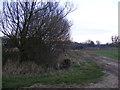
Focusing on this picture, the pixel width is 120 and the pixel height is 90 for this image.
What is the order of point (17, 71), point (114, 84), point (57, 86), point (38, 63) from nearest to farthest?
point (57, 86)
point (114, 84)
point (17, 71)
point (38, 63)

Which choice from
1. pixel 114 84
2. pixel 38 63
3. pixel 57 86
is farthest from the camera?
pixel 38 63

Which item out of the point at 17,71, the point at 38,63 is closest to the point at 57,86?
the point at 17,71

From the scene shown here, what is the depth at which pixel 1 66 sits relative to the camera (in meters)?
11.3

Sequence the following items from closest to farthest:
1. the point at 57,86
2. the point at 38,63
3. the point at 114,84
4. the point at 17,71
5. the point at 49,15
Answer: the point at 57,86 → the point at 114,84 → the point at 17,71 → the point at 38,63 → the point at 49,15

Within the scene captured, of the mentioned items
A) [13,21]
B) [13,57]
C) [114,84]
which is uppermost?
[13,21]

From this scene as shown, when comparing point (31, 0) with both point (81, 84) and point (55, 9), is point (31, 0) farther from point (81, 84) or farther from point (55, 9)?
point (81, 84)

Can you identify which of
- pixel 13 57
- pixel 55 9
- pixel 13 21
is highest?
pixel 55 9

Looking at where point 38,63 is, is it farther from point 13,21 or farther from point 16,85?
point 16,85

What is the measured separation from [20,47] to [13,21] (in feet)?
6.63

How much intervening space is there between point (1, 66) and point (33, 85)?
15.5ft

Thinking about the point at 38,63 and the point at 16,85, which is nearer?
the point at 16,85

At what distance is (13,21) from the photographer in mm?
12789

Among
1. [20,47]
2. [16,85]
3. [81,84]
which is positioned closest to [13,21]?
[20,47]

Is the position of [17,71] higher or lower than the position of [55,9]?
lower
